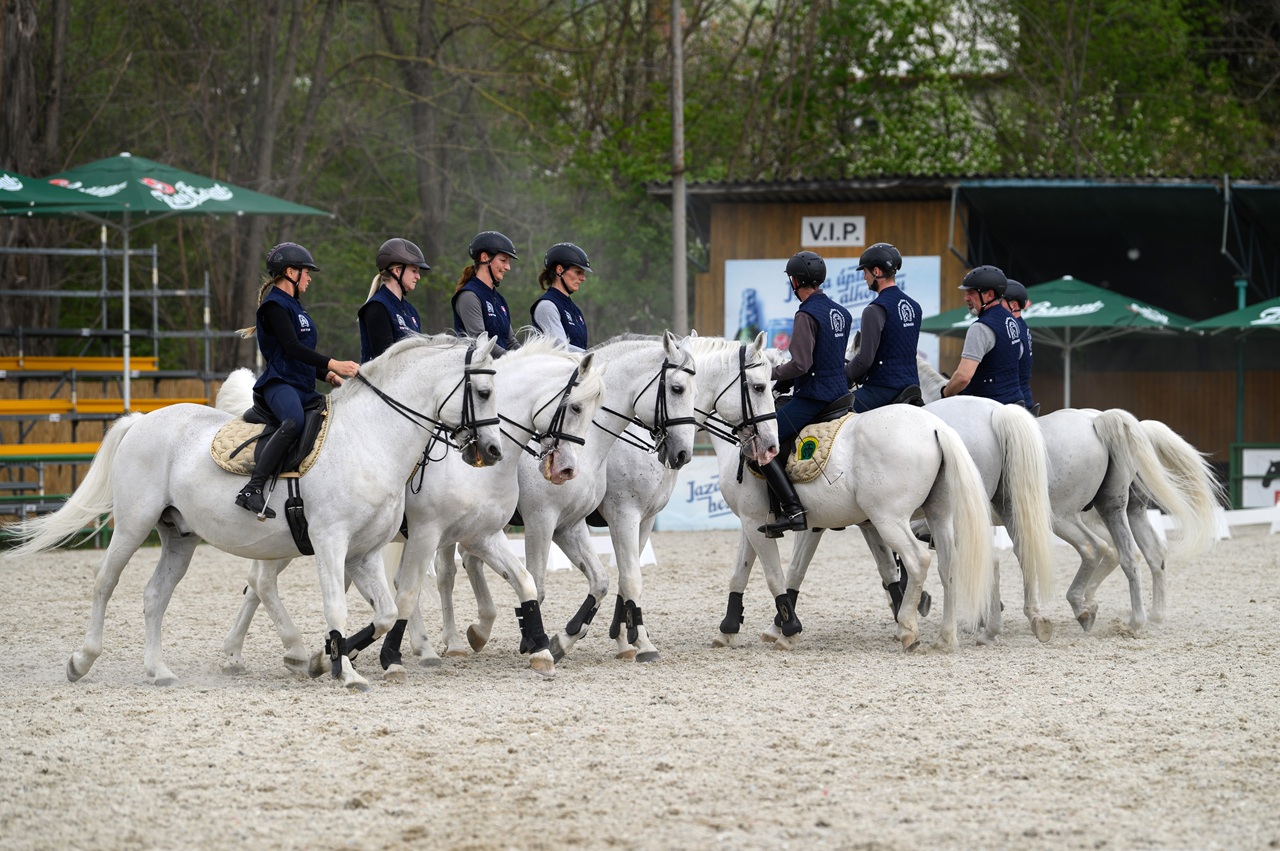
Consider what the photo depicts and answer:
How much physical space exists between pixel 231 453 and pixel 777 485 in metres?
3.21

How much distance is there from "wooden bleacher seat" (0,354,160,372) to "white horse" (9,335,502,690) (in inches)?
426

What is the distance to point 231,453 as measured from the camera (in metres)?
7.20

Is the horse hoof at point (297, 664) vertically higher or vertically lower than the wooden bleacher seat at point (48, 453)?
lower

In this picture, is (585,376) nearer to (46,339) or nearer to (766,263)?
Result: (766,263)

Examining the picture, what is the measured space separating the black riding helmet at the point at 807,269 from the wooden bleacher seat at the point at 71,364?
11.9m

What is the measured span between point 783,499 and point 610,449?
113 cm

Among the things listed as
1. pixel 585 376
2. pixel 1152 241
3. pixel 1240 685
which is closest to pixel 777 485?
pixel 585 376

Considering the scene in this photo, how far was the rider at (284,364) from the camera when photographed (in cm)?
702

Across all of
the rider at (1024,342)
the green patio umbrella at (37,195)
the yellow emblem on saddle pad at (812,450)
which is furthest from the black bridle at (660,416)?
the green patio umbrella at (37,195)

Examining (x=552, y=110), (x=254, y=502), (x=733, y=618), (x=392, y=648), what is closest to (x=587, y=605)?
(x=733, y=618)

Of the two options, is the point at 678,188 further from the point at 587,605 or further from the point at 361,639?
the point at 361,639

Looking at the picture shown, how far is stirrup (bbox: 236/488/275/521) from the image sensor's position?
7.01 meters

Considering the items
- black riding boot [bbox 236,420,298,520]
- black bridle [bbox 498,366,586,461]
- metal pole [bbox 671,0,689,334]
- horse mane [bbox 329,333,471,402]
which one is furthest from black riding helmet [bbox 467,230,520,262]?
metal pole [bbox 671,0,689,334]

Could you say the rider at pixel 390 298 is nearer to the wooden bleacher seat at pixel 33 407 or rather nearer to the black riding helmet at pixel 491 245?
the black riding helmet at pixel 491 245
